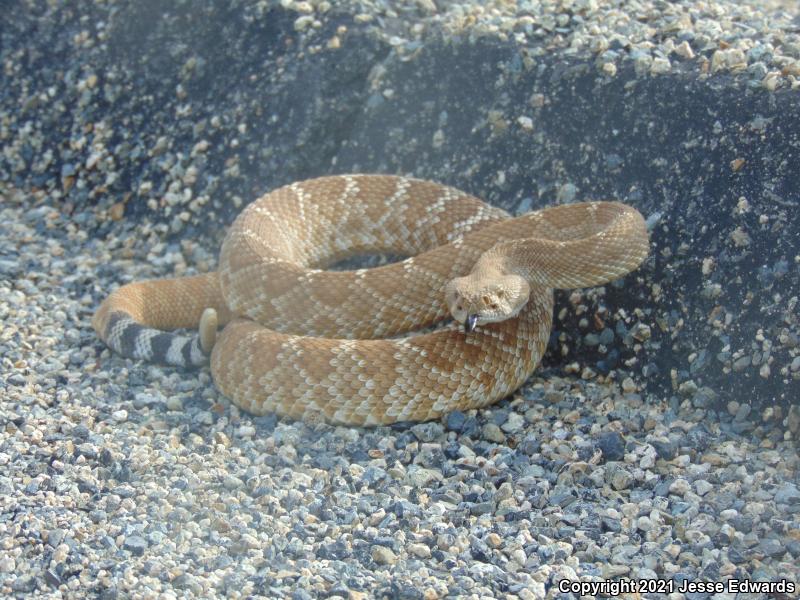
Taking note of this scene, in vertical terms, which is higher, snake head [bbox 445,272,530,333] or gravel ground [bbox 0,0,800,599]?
snake head [bbox 445,272,530,333]

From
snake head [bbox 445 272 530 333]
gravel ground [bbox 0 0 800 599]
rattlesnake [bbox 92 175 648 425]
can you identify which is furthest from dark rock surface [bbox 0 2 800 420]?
snake head [bbox 445 272 530 333]

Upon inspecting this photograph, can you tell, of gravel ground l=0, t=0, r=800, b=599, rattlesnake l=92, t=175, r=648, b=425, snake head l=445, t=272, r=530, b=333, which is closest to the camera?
gravel ground l=0, t=0, r=800, b=599

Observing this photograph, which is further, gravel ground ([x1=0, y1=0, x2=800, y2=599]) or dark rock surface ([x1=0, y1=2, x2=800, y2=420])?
dark rock surface ([x1=0, y1=2, x2=800, y2=420])

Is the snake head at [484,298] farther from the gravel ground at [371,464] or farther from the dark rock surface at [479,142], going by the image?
the dark rock surface at [479,142]

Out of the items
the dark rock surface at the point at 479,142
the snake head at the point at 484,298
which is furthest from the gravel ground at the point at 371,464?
the snake head at the point at 484,298

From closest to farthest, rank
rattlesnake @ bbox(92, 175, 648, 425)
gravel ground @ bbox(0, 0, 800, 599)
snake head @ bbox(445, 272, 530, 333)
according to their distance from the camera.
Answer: gravel ground @ bbox(0, 0, 800, 599), snake head @ bbox(445, 272, 530, 333), rattlesnake @ bbox(92, 175, 648, 425)

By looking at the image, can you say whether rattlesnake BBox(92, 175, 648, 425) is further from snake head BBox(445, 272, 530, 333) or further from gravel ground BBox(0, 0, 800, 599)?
gravel ground BBox(0, 0, 800, 599)

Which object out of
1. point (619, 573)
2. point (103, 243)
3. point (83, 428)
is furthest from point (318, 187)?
point (619, 573)
